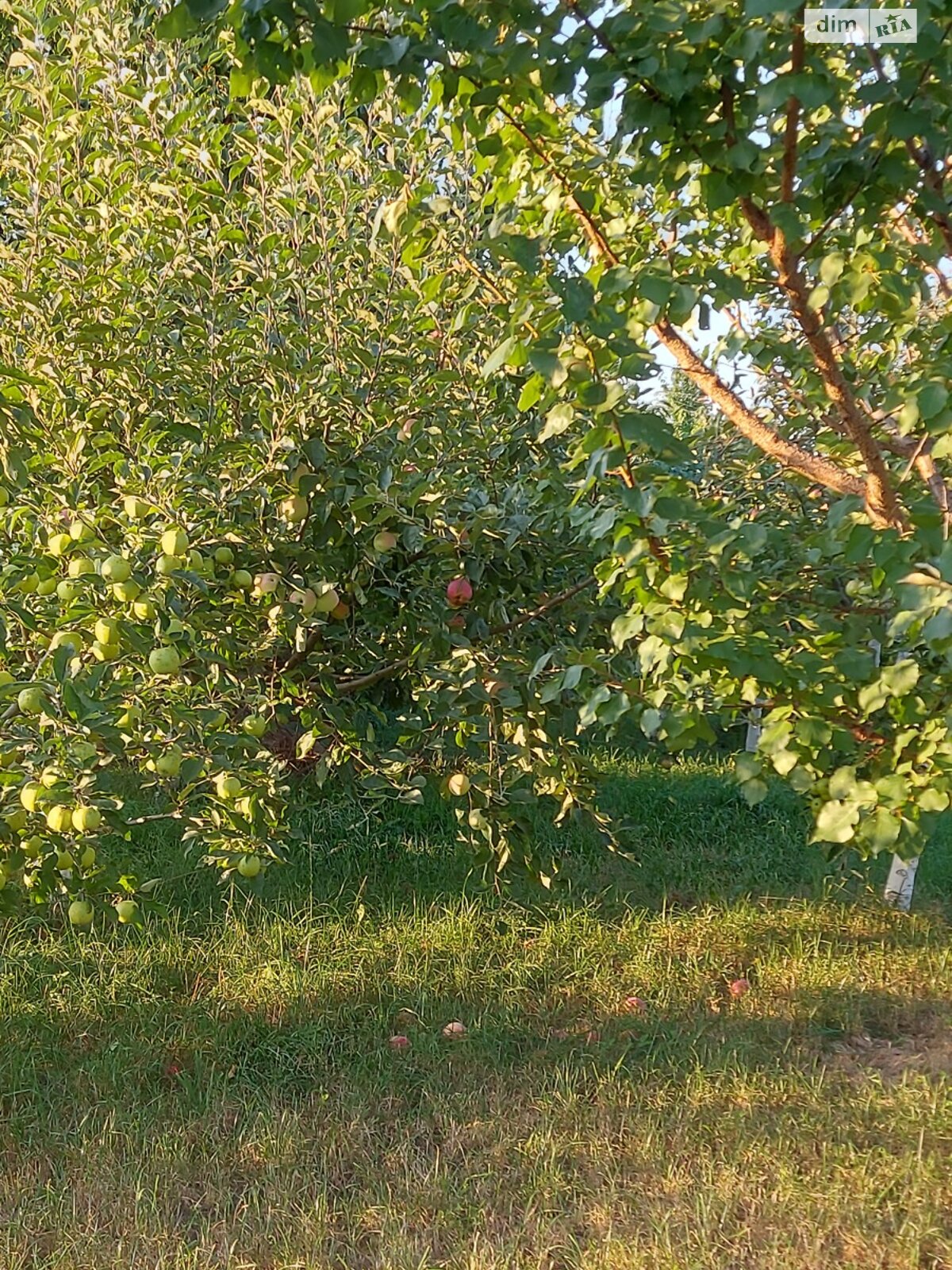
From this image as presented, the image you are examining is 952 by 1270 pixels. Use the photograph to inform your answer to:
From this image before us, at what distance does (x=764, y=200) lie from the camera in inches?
67.0

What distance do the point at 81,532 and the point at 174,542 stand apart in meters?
0.18

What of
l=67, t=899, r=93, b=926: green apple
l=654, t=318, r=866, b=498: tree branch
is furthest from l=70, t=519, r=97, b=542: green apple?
l=654, t=318, r=866, b=498: tree branch

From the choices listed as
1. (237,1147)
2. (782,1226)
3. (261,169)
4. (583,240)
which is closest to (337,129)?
(261,169)

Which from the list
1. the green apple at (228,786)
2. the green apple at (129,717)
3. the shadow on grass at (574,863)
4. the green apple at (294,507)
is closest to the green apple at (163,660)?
the green apple at (129,717)

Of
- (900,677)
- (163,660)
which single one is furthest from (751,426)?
(163,660)

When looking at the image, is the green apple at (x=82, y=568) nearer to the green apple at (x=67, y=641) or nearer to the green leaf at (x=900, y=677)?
the green apple at (x=67, y=641)

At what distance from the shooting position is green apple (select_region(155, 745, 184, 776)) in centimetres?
235

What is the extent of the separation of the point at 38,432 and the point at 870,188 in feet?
5.95

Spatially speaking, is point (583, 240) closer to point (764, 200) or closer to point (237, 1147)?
point (764, 200)

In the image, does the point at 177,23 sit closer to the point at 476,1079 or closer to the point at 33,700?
the point at 33,700

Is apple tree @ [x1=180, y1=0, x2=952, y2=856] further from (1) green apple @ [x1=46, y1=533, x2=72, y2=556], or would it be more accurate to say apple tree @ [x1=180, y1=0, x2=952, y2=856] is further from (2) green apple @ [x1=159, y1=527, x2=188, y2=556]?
(1) green apple @ [x1=46, y1=533, x2=72, y2=556]

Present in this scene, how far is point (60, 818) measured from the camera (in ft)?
6.97

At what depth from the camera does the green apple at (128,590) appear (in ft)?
6.61

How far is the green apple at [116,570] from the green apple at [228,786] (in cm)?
61
